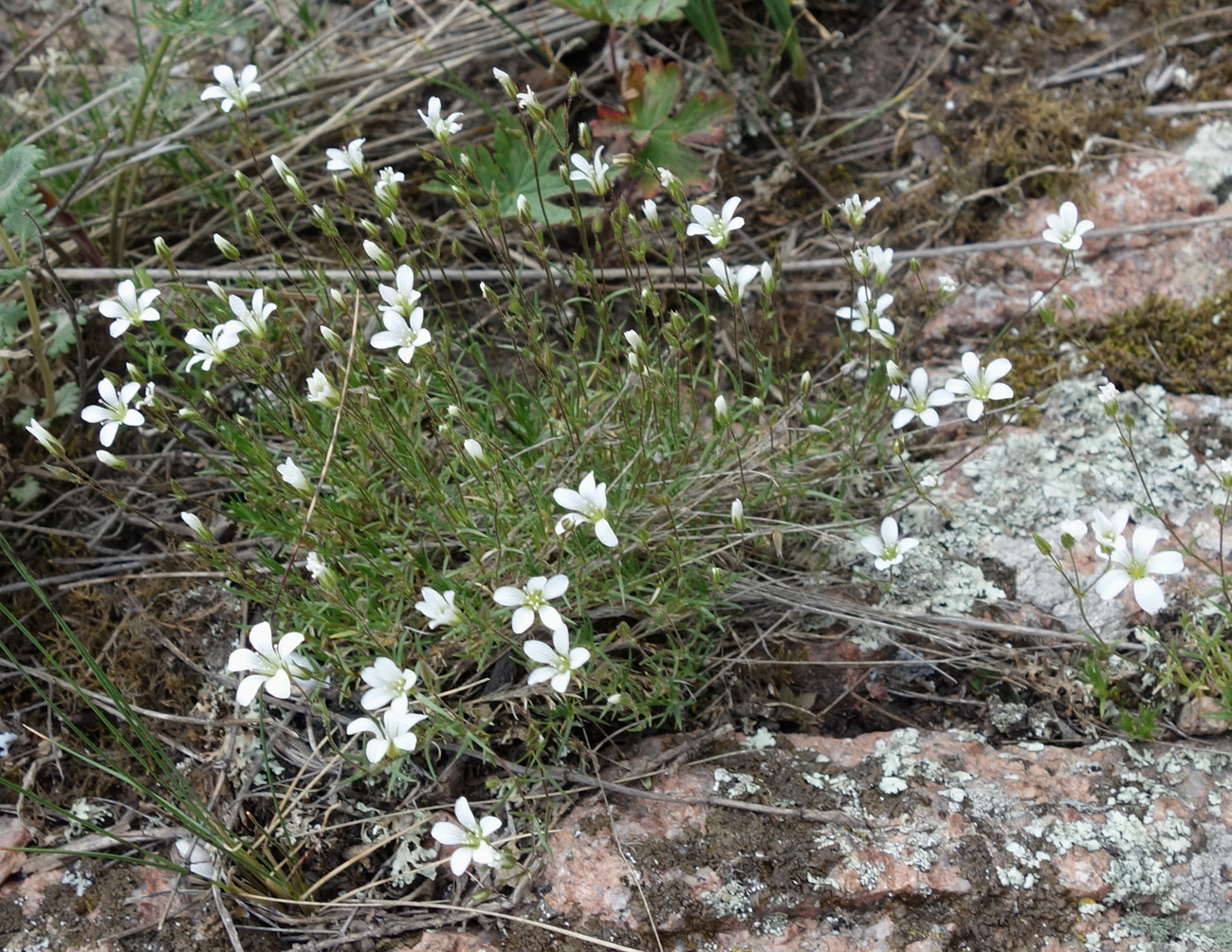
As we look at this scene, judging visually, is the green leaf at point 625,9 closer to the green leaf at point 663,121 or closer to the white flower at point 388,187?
the green leaf at point 663,121

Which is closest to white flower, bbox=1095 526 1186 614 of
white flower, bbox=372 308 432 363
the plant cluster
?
the plant cluster

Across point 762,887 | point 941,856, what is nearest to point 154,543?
point 762,887

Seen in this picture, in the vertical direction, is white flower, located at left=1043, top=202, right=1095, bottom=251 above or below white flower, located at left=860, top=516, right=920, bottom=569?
above

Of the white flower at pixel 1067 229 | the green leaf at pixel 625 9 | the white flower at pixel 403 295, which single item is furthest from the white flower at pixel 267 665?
the green leaf at pixel 625 9

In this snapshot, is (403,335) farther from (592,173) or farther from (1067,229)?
(1067,229)

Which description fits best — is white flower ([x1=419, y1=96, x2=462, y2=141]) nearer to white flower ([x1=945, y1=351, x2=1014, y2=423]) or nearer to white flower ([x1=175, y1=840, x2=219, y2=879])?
white flower ([x1=945, y1=351, x2=1014, y2=423])
